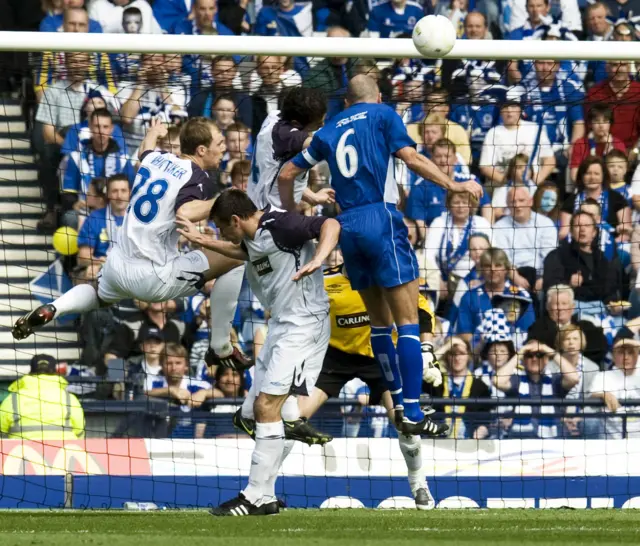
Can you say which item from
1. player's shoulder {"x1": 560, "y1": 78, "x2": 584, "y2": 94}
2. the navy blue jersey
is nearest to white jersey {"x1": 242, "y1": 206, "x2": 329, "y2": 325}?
the navy blue jersey

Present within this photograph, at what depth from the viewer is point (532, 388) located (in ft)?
39.3

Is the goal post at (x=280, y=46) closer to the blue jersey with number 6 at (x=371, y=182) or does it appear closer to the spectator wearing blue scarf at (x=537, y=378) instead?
the blue jersey with number 6 at (x=371, y=182)

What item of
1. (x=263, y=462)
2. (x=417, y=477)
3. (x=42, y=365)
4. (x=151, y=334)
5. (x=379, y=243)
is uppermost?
(x=379, y=243)

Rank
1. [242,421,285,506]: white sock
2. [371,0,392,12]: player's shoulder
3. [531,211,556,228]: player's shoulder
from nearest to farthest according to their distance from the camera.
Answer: [242,421,285,506]: white sock
[531,211,556,228]: player's shoulder
[371,0,392,12]: player's shoulder

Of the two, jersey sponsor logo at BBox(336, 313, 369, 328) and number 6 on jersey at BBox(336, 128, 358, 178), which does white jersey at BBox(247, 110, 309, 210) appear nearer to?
number 6 on jersey at BBox(336, 128, 358, 178)

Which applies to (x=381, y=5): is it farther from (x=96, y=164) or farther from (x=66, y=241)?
(x=66, y=241)

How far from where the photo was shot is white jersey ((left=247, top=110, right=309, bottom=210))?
8797 millimetres

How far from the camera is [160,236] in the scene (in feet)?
28.8

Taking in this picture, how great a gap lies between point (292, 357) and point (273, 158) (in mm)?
1697

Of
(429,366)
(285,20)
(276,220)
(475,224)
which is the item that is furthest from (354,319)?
(285,20)

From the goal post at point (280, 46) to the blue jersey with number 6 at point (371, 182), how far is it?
69cm

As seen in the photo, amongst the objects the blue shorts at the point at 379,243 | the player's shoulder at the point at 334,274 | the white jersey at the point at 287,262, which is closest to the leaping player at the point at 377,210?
the blue shorts at the point at 379,243

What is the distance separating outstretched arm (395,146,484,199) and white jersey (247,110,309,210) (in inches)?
36.1

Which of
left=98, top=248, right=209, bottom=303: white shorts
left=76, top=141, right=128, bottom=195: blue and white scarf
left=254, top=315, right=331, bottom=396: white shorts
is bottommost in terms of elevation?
left=254, top=315, right=331, bottom=396: white shorts
